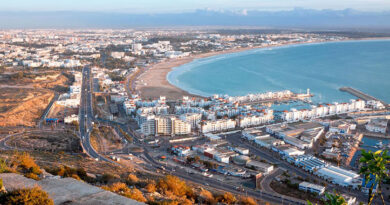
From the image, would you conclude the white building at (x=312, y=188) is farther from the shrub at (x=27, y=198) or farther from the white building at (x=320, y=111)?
the white building at (x=320, y=111)

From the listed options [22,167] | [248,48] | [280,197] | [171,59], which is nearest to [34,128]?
[22,167]

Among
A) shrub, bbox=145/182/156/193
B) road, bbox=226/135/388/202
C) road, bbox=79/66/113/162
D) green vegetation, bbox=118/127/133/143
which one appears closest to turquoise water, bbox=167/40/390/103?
road, bbox=79/66/113/162

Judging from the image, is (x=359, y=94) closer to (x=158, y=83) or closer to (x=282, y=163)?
(x=282, y=163)

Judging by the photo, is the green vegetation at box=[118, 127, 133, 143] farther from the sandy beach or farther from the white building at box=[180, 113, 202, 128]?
the sandy beach

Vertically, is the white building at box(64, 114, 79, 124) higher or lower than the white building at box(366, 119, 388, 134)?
higher

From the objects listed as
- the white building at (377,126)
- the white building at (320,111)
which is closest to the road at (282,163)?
the white building at (320,111)

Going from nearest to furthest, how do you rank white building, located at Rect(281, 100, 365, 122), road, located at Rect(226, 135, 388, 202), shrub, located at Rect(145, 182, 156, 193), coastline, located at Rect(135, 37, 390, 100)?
shrub, located at Rect(145, 182, 156, 193) → road, located at Rect(226, 135, 388, 202) → white building, located at Rect(281, 100, 365, 122) → coastline, located at Rect(135, 37, 390, 100)
